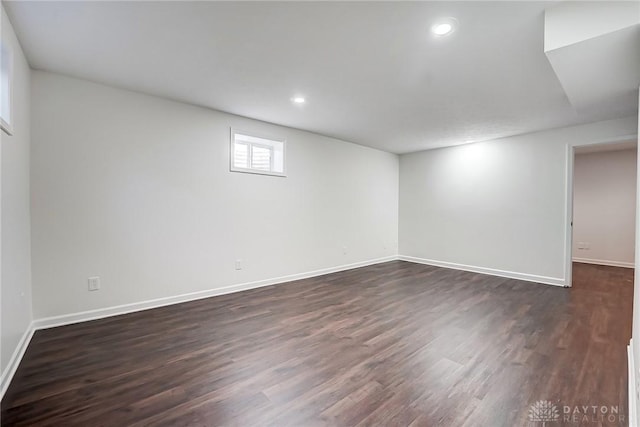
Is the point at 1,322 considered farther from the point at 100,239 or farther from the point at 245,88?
the point at 245,88

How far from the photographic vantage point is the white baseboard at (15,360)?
178 cm

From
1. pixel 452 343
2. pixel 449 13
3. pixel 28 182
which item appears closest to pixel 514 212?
pixel 452 343

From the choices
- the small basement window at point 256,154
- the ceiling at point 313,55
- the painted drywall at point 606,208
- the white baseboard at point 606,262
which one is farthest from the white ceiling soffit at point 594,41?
the white baseboard at point 606,262

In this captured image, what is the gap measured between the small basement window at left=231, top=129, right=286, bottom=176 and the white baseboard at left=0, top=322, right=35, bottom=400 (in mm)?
2570

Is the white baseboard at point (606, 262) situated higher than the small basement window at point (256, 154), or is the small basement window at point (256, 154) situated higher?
the small basement window at point (256, 154)

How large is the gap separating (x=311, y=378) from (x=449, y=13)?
2620mm

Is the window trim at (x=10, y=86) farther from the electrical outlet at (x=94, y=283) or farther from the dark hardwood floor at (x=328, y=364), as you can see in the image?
the dark hardwood floor at (x=328, y=364)

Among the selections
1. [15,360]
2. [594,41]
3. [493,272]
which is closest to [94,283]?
[15,360]

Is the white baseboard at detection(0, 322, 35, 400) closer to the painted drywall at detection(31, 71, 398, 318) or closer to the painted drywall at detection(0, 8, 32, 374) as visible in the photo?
the painted drywall at detection(0, 8, 32, 374)

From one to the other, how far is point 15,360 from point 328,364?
2303 millimetres

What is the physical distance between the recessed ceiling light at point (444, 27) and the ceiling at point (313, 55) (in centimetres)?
5

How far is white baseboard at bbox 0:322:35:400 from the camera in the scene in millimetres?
1778

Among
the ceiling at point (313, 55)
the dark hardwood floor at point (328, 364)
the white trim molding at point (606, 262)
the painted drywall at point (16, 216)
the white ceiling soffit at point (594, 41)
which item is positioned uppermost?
the ceiling at point (313, 55)

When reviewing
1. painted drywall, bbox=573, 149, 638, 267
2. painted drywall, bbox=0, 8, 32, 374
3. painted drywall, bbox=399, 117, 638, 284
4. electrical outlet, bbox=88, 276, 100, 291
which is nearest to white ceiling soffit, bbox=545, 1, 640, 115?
painted drywall, bbox=399, 117, 638, 284
